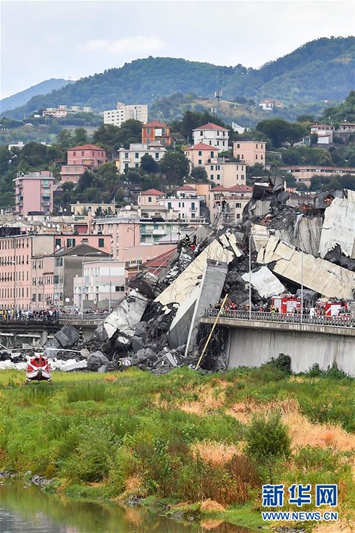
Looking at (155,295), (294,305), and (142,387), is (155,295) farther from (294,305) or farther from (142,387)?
(142,387)

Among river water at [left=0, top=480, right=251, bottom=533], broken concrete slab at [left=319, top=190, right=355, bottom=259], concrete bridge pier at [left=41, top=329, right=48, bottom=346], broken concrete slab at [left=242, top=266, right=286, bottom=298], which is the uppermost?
broken concrete slab at [left=319, top=190, right=355, bottom=259]

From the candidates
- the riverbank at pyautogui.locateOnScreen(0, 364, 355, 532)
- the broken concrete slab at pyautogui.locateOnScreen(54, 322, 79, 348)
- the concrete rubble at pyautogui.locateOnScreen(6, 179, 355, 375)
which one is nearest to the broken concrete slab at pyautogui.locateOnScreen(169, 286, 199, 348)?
the concrete rubble at pyautogui.locateOnScreen(6, 179, 355, 375)

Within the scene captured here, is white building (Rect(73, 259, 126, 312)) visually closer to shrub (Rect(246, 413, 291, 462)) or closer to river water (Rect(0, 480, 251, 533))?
river water (Rect(0, 480, 251, 533))

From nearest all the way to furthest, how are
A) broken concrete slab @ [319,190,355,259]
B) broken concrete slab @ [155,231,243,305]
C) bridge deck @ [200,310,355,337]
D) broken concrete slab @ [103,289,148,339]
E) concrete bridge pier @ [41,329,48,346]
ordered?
bridge deck @ [200,310,355,337]
broken concrete slab @ [319,190,355,259]
broken concrete slab @ [155,231,243,305]
broken concrete slab @ [103,289,148,339]
concrete bridge pier @ [41,329,48,346]

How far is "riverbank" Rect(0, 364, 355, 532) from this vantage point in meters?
48.5

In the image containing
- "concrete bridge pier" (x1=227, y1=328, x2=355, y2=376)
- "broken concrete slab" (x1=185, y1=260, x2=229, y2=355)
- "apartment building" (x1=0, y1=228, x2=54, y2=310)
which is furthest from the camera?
"apartment building" (x1=0, y1=228, x2=54, y2=310)

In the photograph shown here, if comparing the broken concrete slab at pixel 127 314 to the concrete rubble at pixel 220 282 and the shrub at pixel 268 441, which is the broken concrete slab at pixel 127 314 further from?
the shrub at pixel 268 441

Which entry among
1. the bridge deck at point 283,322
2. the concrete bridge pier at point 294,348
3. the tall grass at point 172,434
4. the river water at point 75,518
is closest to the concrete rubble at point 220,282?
the concrete bridge pier at point 294,348

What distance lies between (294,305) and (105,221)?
9010 cm

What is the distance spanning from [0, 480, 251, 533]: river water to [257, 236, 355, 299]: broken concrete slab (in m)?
46.4

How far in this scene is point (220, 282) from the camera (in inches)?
3858

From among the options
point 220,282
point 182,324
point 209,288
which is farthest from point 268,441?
point 220,282

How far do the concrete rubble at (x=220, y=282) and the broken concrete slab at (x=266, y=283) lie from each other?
0.05 meters

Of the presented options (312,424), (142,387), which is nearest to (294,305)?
(142,387)
